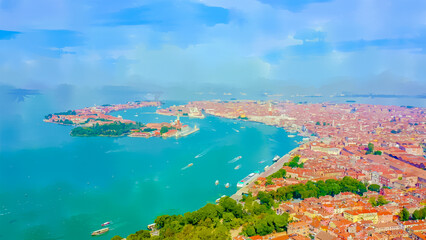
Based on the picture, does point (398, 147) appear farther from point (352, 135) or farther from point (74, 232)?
point (74, 232)

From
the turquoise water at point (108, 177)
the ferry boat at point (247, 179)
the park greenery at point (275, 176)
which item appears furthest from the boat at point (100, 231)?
the park greenery at point (275, 176)

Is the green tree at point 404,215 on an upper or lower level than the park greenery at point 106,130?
lower

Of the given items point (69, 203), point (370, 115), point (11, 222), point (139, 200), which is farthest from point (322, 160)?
point (370, 115)

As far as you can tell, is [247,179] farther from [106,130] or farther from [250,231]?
[106,130]

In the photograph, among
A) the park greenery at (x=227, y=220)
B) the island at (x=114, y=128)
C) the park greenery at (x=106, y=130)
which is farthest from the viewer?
the island at (x=114, y=128)

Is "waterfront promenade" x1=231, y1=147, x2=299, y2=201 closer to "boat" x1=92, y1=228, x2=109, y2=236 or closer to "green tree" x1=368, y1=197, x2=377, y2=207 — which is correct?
"green tree" x1=368, y1=197, x2=377, y2=207

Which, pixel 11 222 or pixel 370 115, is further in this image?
pixel 370 115

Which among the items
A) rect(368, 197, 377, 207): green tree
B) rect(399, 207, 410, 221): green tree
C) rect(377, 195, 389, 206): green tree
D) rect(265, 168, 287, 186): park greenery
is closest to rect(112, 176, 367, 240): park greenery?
rect(265, 168, 287, 186): park greenery

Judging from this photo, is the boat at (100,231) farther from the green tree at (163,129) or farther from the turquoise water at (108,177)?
the green tree at (163,129)
